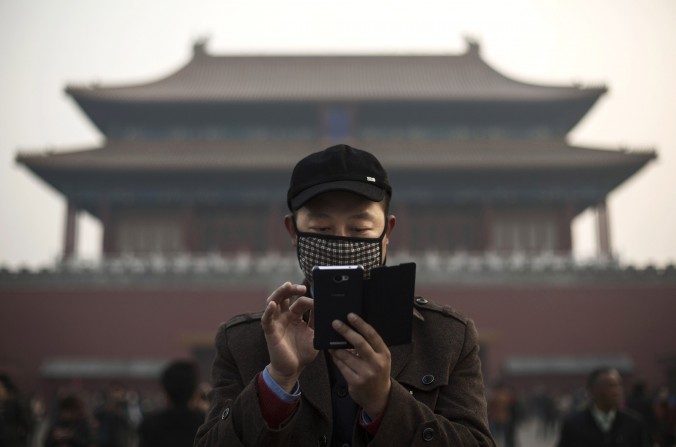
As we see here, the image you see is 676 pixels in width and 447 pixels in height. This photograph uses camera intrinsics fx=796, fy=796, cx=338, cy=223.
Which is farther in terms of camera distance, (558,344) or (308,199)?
(558,344)

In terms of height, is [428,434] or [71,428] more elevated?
[428,434]

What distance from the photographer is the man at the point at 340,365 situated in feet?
5.53

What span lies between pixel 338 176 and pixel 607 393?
3171 millimetres

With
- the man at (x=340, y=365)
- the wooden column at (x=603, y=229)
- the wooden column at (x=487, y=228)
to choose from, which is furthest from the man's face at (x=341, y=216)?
the wooden column at (x=603, y=229)

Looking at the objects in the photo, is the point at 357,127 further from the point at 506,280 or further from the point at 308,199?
the point at 308,199

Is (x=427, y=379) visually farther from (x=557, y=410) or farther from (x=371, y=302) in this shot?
(x=557, y=410)

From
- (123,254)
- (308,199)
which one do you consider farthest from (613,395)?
(123,254)

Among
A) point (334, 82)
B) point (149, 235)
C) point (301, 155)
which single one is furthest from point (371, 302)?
point (334, 82)

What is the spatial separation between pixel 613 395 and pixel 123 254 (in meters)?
17.9

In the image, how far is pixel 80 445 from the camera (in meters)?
5.23

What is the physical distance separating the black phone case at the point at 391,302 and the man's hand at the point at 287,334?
13 centimetres

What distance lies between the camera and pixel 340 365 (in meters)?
1.63

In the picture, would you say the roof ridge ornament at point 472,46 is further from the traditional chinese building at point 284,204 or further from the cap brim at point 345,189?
the cap brim at point 345,189

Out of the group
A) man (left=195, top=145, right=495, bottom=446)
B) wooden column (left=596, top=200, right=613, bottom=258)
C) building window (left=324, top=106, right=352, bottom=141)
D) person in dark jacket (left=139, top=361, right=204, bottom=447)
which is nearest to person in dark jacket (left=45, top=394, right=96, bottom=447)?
person in dark jacket (left=139, top=361, right=204, bottom=447)
